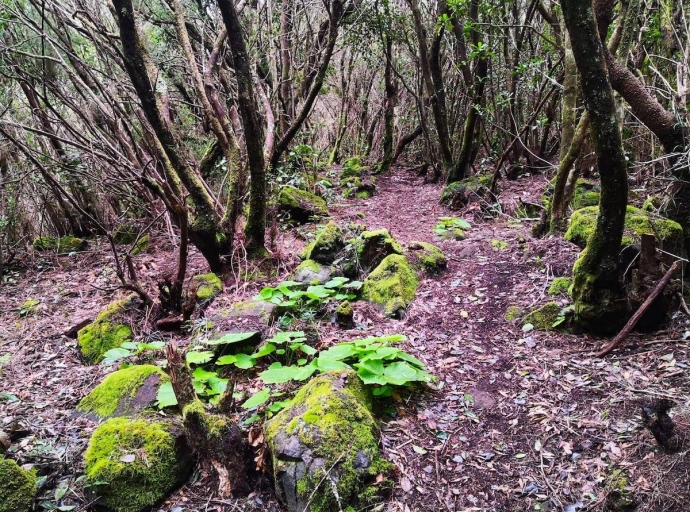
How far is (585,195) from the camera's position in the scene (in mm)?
6242

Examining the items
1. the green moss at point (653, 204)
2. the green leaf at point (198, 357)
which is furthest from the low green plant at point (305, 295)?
the green moss at point (653, 204)

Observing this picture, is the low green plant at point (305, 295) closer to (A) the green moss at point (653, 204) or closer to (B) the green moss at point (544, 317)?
(B) the green moss at point (544, 317)

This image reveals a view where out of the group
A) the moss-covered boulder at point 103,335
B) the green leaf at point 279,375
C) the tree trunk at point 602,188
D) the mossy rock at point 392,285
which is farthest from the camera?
the mossy rock at point 392,285

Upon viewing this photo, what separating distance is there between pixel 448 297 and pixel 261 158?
9.24ft

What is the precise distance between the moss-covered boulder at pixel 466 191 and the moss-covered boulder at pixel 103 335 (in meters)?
6.16

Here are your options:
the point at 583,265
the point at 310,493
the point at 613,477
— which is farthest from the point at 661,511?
the point at 583,265

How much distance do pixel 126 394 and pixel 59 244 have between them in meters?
6.14

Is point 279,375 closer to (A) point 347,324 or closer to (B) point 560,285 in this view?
(A) point 347,324

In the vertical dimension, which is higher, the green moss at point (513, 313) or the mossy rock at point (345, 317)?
the green moss at point (513, 313)

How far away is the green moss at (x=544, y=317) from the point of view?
12.3 feet

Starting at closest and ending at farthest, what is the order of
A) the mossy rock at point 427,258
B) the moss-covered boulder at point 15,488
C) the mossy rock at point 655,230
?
1. the moss-covered boulder at point 15,488
2. the mossy rock at point 655,230
3. the mossy rock at point 427,258

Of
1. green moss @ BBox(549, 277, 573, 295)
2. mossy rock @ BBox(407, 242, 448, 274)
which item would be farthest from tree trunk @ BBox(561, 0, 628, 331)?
mossy rock @ BBox(407, 242, 448, 274)

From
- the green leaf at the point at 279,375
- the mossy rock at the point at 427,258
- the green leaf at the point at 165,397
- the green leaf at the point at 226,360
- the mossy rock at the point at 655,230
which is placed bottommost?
the green leaf at the point at 165,397

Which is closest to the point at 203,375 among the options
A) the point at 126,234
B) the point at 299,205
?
the point at 299,205
